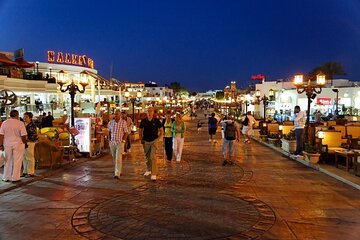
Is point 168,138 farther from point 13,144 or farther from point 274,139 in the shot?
point 274,139

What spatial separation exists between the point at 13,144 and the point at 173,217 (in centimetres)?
497

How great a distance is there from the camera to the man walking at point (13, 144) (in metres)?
9.23

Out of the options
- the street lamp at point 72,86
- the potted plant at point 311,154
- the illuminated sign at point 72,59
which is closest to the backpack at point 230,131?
the potted plant at point 311,154

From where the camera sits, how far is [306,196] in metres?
8.07

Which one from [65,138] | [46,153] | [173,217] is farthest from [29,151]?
[173,217]

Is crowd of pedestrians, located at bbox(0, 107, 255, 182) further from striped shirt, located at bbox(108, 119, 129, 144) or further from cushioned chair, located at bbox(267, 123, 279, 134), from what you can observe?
cushioned chair, located at bbox(267, 123, 279, 134)

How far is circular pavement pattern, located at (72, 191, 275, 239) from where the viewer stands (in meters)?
5.72

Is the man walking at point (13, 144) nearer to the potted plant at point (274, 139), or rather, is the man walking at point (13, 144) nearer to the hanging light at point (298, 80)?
the hanging light at point (298, 80)

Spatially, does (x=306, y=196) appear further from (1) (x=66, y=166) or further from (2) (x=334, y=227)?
(1) (x=66, y=166)

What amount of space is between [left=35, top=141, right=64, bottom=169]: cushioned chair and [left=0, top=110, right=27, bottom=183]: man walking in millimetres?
1720

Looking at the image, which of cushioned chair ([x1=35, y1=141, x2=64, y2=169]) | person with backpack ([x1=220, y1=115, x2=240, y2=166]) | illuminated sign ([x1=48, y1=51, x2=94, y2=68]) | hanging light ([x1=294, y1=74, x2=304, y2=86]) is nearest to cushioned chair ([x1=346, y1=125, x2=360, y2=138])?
hanging light ([x1=294, y1=74, x2=304, y2=86])

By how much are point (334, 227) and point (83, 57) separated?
54.6m

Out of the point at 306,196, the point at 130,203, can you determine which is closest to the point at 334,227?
the point at 306,196

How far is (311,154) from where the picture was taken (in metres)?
12.0
